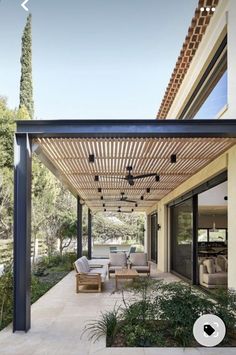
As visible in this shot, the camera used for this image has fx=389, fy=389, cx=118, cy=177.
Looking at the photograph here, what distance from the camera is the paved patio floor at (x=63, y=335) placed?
18.0ft

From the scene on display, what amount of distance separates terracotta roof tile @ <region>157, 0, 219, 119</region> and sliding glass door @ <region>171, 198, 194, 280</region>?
3.71m

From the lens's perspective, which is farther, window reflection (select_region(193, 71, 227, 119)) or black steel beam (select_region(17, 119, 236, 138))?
window reflection (select_region(193, 71, 227, 119))

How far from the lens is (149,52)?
1612cm

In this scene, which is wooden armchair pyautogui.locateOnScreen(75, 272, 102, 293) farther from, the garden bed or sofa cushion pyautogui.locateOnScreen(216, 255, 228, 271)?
the garden bed

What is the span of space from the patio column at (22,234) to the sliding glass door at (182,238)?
7.14 meters

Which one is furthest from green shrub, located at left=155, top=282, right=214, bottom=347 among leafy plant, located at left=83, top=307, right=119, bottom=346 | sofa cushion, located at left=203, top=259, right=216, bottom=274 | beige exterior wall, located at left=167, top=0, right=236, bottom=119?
sofa cushion, located at left=203, top=259, right=216, bottom=274

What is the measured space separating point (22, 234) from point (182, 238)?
8.89 meters

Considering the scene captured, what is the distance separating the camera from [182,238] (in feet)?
47.4

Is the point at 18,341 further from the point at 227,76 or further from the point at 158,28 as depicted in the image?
the point at 158,28

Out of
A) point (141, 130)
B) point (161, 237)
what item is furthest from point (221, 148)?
point (161, 237)

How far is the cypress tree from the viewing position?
68.5 feet

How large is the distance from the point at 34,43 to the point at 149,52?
28.1ft

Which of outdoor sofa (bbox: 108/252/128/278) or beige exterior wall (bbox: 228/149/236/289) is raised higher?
beige exterior wall (bbox: 228/149/236/289)

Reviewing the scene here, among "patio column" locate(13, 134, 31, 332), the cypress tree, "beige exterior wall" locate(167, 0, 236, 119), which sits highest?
the cypress tree
